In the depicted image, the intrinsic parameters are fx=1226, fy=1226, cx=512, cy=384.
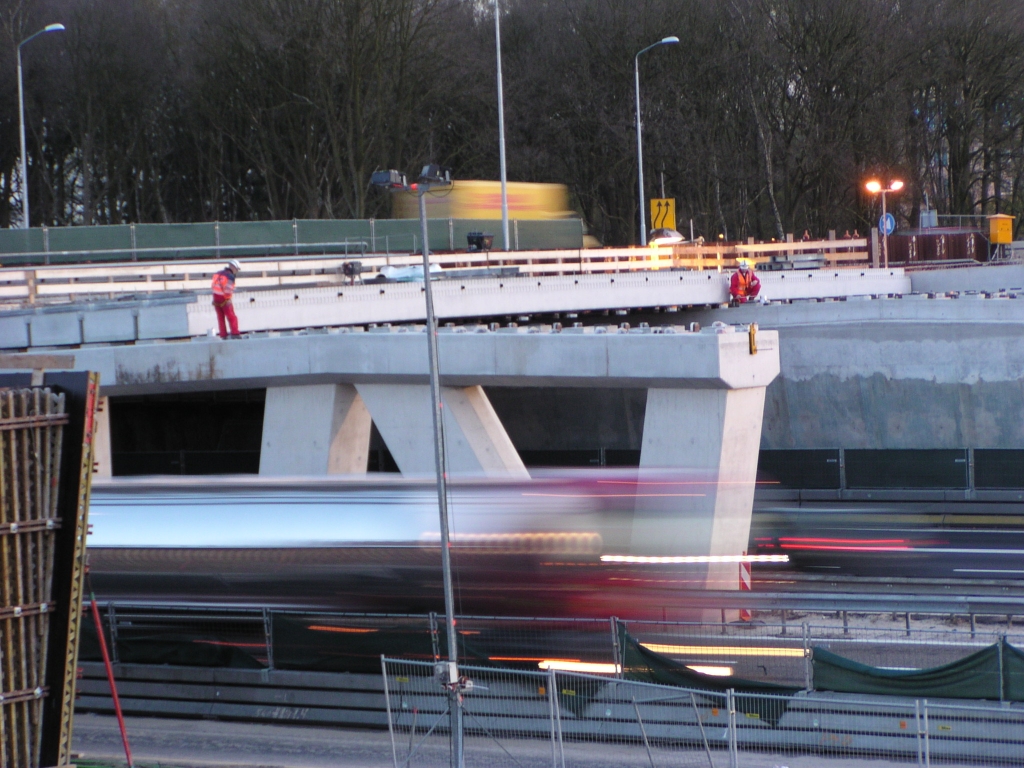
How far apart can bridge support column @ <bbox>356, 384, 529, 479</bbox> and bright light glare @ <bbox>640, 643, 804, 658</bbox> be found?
638 centimetres

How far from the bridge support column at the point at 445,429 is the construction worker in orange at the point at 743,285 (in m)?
14.8

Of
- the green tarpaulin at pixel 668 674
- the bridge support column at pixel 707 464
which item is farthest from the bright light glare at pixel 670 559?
the green tarpaulin at pixel 668 674

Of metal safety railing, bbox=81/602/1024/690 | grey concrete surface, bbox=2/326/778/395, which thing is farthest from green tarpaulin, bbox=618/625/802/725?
grey concrete surface, bbox=2/326/778/395

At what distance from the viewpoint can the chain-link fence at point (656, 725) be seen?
451 inches

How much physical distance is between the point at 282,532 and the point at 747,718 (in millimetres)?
6342

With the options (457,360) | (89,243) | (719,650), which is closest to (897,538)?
(457,360)

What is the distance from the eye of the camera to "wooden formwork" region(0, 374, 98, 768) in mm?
9289

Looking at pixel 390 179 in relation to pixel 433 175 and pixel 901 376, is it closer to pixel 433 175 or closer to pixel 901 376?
pixel 433 175

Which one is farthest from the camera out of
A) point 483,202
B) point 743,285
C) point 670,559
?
point 483,202

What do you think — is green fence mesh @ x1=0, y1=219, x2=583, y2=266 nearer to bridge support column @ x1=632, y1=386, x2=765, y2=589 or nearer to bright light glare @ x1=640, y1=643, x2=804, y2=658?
bridge support column @ x1=632, y1=386, x2=765, y2=589

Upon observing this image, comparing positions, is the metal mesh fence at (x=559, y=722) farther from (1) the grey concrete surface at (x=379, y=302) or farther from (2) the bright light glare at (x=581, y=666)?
(1) the grey concrete surface at (x=379, y=302)

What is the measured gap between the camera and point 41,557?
9.46 m

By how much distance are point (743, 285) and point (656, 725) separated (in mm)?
23029

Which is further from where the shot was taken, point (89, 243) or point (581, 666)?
point (89, 243)
